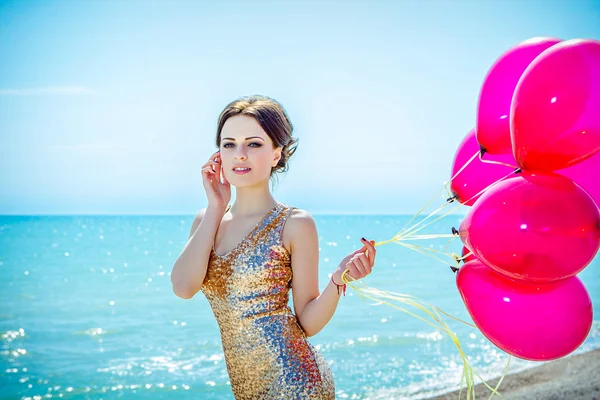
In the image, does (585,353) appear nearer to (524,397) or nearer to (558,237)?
(524,397)

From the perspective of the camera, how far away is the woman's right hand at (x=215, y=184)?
9.12ft

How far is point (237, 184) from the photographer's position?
277 centimetres

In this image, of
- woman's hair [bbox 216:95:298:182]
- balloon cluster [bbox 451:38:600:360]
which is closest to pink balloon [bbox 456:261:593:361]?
balloon cluster [bbox 451:38:600:360]

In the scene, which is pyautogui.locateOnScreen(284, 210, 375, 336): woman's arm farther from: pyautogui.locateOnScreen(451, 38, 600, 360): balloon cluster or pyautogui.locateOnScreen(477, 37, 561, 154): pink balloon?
pyautogui.locateOnScreen(477, 37, 561, 154): pink balloon

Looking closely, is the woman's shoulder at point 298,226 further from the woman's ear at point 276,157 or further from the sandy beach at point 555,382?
the sandy beach at point 555,382

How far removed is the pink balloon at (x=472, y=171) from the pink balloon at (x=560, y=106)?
375mm

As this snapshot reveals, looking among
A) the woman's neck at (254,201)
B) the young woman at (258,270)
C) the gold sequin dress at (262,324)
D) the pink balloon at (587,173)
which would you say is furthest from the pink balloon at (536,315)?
the woman's neck at (254,201)

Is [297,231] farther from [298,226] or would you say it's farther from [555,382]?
[555,382]

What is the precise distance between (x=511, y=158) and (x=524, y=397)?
4.85 meters

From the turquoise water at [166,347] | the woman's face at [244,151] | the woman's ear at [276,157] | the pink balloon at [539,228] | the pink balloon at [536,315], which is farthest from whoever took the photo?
the turquoise water at [166,347]

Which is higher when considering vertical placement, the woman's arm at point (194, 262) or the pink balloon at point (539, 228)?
the woman's arm at point (194, 262)

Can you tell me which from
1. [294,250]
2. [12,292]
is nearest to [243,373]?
[294,250]

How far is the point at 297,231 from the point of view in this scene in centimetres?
269

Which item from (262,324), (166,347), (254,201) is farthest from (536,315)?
(166,347)
